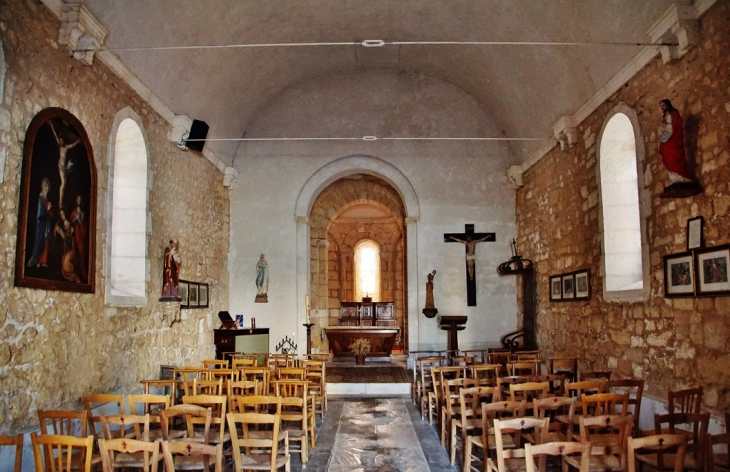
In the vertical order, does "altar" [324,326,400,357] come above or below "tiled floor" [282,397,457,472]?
above

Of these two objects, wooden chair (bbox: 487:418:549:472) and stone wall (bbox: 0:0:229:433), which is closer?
wooden chair (bbox: 487:418:549:472)

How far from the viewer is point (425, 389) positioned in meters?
8.49

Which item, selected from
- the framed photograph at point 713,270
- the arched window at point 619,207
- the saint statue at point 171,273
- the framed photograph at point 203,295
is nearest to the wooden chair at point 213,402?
the saint statue at point 171,273

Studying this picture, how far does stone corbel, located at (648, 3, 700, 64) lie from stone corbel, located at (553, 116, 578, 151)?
2.88 m

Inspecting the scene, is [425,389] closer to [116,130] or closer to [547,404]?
[547,404]

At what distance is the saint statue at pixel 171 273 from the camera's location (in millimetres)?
8672

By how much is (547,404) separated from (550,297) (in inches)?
250

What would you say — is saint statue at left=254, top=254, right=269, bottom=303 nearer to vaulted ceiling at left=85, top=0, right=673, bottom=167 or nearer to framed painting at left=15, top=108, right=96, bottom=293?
vaulted ceiling at left=85, top=0, right=673, bottom=167

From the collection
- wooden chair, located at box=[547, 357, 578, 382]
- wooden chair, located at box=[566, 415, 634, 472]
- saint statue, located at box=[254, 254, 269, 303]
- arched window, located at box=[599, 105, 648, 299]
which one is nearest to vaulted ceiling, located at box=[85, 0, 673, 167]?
arched window, located at box=[599, 105, 648, 299]

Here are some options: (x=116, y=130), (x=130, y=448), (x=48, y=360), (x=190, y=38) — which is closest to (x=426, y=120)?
(x=190, y=38)

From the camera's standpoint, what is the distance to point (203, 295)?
1099 cm

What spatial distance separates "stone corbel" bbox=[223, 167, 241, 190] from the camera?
12759 mm

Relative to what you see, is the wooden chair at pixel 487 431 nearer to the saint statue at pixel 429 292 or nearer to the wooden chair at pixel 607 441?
the wooden chair at pixel 607 441

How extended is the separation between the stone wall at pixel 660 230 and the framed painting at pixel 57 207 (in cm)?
636
